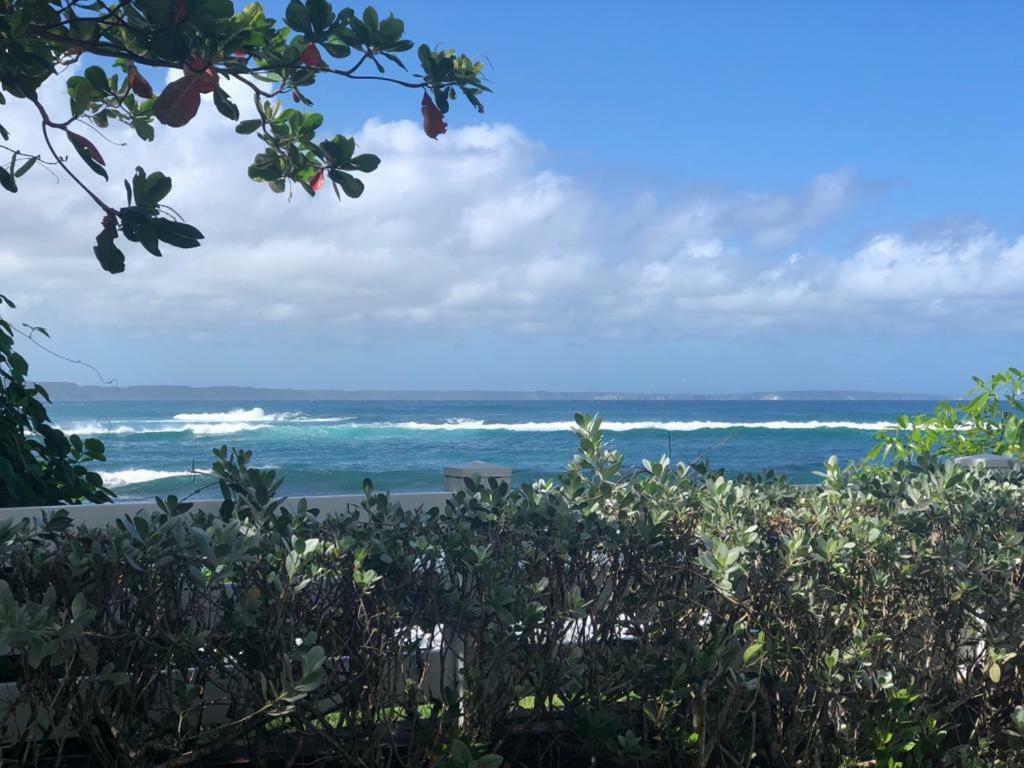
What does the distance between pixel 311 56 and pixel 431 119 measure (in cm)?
41

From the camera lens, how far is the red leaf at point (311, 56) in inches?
111

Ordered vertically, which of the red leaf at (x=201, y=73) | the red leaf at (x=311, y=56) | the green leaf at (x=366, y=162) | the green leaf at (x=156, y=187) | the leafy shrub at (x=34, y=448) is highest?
the red leaf at (x=311, y=56)

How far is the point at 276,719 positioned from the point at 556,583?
2.79 feet

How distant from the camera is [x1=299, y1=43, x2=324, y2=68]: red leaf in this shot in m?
2.81

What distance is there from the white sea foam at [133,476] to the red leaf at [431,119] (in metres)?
22.4

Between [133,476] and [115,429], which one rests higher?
[115,429]

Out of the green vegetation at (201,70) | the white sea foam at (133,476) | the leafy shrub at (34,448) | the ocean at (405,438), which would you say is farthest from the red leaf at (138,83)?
the white sea foam at (133,476)

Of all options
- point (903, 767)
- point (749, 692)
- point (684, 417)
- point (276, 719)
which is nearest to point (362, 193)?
point (276, 719)

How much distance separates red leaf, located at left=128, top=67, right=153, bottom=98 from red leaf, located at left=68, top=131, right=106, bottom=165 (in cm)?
81

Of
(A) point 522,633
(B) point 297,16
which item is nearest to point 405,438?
(B) point 297,16

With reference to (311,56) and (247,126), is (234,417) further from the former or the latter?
(311,56)

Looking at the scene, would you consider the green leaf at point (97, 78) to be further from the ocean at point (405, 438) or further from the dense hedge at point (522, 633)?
the ocean at point (405, 438)

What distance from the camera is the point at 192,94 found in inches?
100

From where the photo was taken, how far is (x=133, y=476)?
2598 cm
